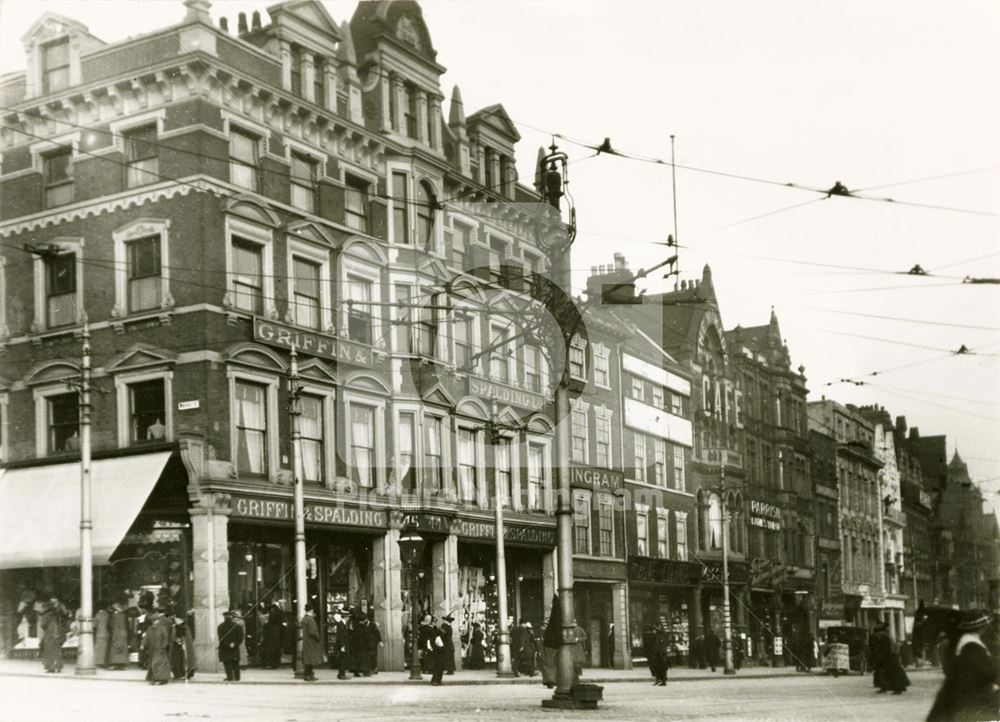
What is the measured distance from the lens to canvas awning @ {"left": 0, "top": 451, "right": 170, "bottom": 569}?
59.9 feet

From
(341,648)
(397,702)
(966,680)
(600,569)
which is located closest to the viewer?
(966,680)

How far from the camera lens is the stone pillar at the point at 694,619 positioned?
3425cm

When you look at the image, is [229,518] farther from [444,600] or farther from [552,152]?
[552,152]

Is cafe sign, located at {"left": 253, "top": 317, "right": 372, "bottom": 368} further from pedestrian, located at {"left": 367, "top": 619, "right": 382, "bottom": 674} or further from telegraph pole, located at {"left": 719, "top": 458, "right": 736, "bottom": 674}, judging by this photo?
telegraph pole, located at {"left": 719, "top": 458, "right": 736, "bottom": 674}

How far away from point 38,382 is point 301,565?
5984 millimetres

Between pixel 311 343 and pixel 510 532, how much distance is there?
23.9ft

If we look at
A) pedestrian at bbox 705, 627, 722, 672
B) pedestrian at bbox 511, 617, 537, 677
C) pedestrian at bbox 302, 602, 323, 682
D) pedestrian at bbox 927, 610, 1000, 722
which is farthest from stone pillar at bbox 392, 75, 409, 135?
pedestrian at bbox 705, 627, 722, 672

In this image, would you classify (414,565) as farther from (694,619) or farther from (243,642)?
(694,619)

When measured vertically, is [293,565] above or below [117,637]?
above

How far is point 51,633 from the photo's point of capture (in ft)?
59.7

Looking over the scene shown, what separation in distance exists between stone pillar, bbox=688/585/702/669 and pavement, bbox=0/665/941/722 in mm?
12053

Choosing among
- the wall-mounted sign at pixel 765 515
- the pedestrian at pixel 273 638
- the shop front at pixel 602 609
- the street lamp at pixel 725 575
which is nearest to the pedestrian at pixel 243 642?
the pedestrian at pixel 273 638

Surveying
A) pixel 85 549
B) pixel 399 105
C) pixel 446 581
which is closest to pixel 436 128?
pixel 399 105

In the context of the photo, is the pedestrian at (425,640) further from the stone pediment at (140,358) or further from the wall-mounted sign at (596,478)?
the stone pediment at (140,358)
